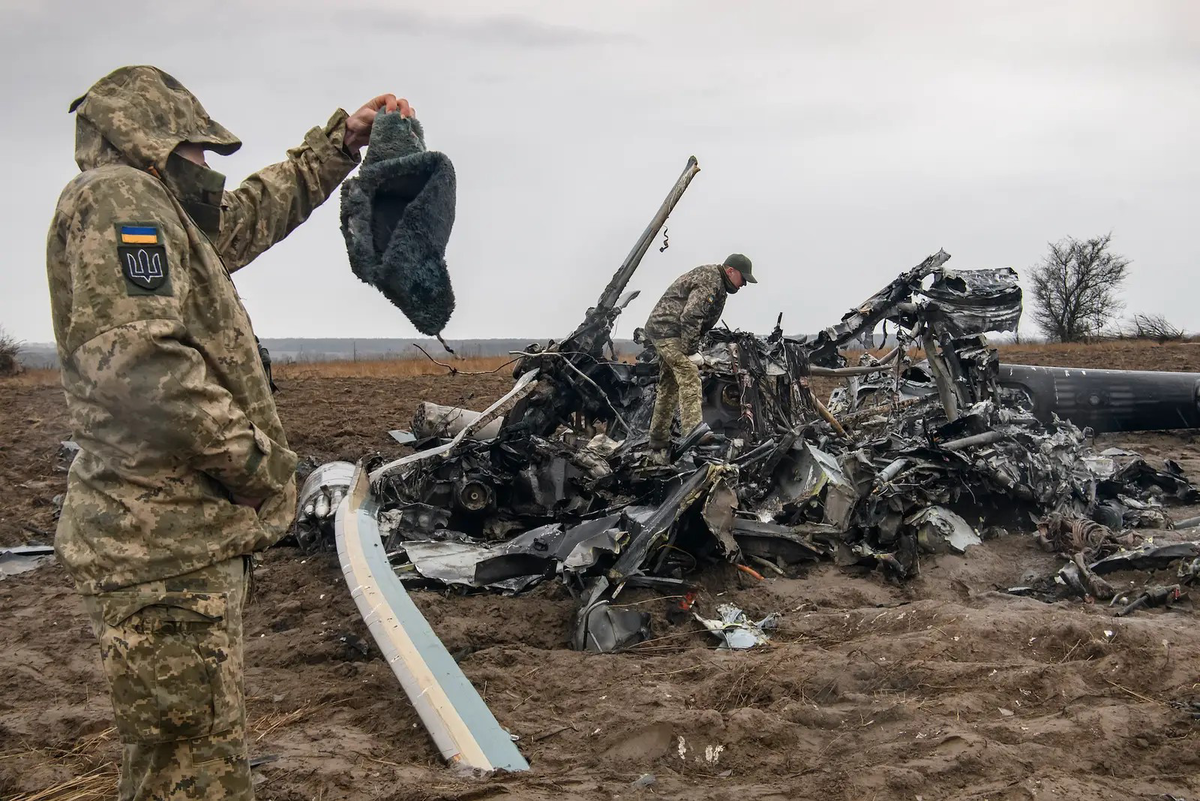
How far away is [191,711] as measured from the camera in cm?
211

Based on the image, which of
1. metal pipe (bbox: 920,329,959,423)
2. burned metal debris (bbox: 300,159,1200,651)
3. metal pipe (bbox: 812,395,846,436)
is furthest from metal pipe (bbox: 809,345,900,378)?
metal pipe (bbox: 920,329,959,423)

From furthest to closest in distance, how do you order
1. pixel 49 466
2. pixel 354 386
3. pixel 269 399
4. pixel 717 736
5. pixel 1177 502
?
pixel 354 386 → pixel 49 466 → pixel 1177 502 → pixel 717 736 → pixel 269 399

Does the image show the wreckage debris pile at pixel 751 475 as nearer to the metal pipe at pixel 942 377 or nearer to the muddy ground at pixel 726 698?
the metal pipe at pixel 942 377

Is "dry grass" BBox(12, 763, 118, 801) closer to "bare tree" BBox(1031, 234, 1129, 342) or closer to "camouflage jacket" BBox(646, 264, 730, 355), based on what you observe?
"camouflage jacket" BBox(646, 264, 730, 355)

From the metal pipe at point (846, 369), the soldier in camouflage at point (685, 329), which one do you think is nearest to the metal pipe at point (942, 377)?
the metal pipe at point (846, 369)

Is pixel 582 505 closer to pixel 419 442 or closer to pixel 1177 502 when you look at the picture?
pixel 419 442

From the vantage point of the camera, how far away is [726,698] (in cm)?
372

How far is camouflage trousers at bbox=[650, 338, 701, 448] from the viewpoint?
307 inches

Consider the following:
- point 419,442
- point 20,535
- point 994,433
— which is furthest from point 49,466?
point 994,433

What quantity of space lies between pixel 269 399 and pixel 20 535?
618 centimetres

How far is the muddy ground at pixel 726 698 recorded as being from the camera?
9.64 feet

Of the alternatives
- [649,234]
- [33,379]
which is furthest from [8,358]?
[649,234]

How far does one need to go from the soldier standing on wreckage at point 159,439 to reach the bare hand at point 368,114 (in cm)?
55

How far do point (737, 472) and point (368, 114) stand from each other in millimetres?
3423
